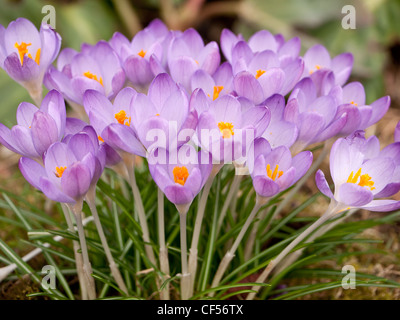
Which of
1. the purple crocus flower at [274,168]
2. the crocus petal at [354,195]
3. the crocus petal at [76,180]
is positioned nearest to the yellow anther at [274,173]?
the purple crocus flower at [274,168]

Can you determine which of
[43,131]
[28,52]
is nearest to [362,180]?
[43,131]

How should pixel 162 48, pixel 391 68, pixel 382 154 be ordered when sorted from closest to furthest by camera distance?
pixel 382 154 < pixel 162 48 < pixel 391 68

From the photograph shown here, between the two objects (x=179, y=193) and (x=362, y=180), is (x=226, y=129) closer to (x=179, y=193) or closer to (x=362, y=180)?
(x=179, y=193)

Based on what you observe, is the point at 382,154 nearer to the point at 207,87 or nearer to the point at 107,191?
the point at 207,87

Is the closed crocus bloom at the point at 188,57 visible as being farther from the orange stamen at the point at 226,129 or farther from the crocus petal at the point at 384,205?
the crocus petal at the point at 384,205

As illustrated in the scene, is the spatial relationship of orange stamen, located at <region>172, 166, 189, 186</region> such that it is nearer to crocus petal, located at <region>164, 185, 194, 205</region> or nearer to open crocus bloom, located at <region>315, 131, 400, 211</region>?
crocus petal, located at <region>164, 185, 194, 205</region>
